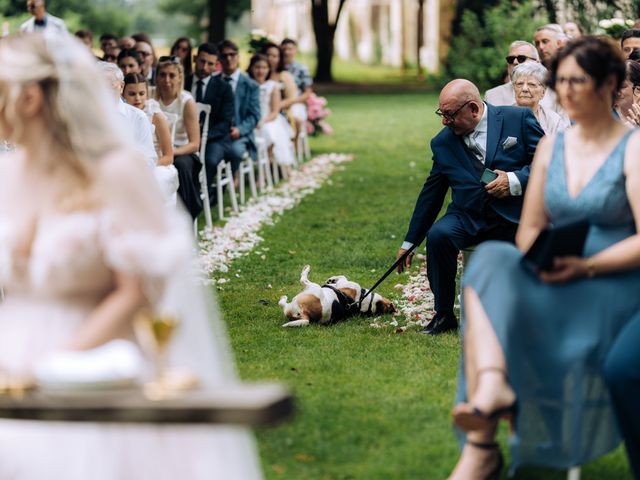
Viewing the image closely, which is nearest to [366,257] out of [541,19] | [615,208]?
[615,208]

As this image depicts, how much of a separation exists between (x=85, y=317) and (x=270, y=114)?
1217 centimetres

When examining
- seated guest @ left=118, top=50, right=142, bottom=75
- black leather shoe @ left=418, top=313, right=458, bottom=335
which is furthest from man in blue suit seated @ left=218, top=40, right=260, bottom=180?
black leather shoe @ left=418, top=313, right=458, bottom=335

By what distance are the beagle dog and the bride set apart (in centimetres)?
410

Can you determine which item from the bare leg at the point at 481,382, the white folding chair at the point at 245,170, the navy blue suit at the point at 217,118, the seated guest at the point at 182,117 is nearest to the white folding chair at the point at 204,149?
the navy blue suit at the point at 217,118

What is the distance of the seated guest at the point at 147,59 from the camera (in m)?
12.3

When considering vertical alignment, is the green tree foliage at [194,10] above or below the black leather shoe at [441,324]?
below

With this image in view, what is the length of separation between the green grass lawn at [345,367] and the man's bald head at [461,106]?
1.26 metres

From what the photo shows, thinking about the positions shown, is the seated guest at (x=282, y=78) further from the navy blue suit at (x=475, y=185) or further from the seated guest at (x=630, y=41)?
the navy blue suit at (x=475, y=185)

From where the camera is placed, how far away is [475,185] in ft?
24.1

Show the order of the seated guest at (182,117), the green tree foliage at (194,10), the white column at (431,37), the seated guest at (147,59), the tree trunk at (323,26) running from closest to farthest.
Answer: the seated guest at (182,117)
the seated guest at (147,59)
the tree trunk at (323,26)
the white column at (431,37)
the green tree foliage at (194,10)

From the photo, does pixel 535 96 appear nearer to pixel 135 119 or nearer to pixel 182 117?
pixel 135 119

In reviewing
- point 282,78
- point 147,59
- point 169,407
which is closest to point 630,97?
point 147,59

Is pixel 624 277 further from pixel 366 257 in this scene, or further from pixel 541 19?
pixel 541 19

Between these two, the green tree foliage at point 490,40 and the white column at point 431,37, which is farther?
the white column at point 431,37
